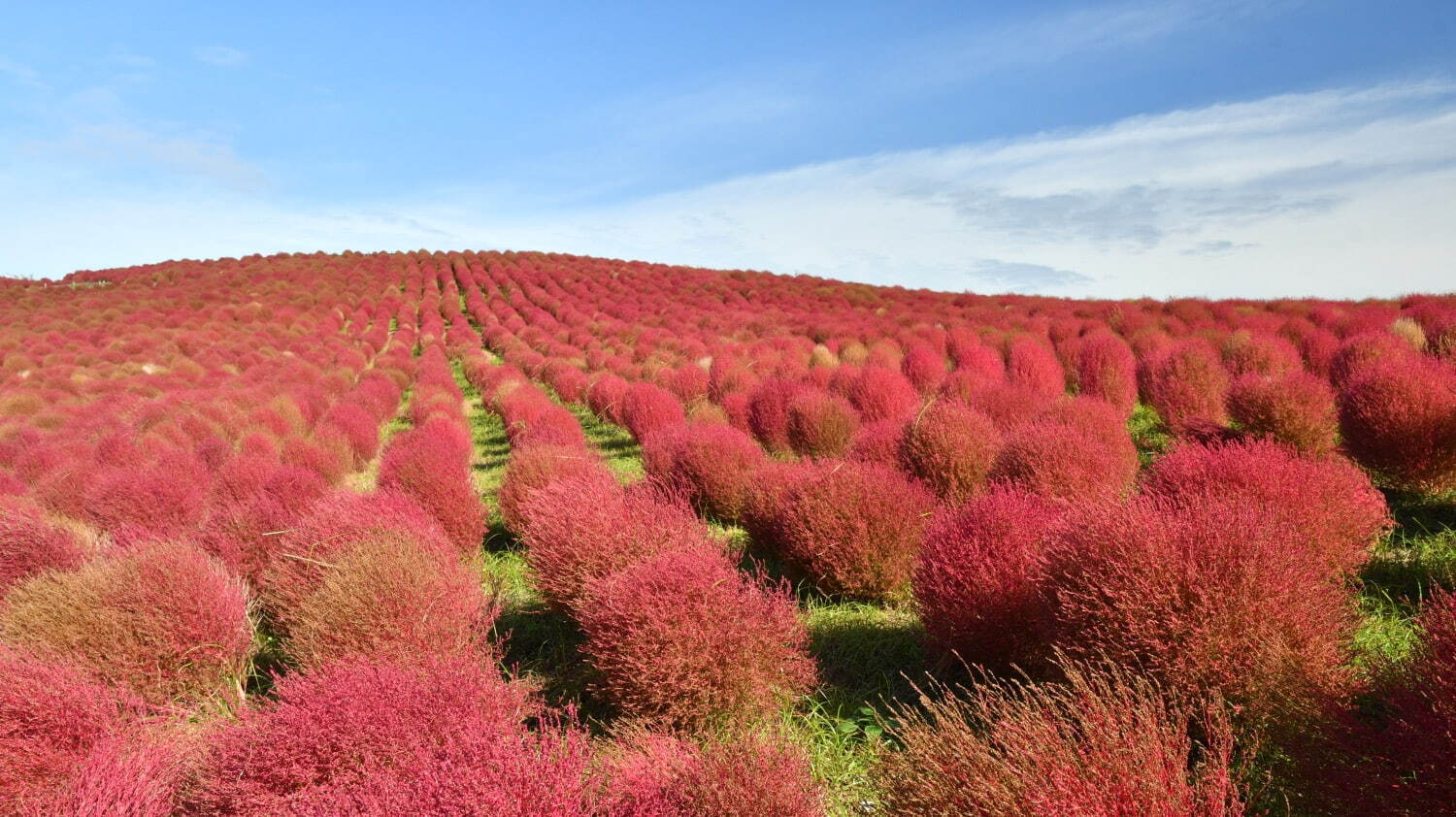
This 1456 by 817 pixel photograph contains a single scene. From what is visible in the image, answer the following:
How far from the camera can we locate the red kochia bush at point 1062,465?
4.04 meters

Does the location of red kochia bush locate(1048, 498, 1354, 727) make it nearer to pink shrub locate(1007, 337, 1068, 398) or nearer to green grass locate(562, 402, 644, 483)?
green grass locate(562, 402, 644, 483)

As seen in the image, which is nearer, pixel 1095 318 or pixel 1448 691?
pixel 1448 691

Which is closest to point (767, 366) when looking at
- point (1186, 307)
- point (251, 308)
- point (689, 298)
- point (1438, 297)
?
point (1186, 307)

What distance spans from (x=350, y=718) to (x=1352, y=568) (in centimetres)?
417

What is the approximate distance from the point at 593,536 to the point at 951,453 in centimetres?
246

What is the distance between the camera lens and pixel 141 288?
2723 cm

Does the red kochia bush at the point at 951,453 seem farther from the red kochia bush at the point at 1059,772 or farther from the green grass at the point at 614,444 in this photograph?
the red kochia bush at the point at 1059,772

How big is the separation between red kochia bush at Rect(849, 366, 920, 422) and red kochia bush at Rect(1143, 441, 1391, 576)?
3.57 meters

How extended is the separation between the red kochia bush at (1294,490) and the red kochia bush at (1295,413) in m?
1.57

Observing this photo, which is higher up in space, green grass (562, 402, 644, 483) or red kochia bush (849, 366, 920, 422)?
red kochia bush (849, 366, 920, 422)

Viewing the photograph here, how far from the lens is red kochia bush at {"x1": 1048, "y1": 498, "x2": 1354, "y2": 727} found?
2.14 m

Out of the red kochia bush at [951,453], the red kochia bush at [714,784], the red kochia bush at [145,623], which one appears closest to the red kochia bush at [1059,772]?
the red kochia bush at [714,784]

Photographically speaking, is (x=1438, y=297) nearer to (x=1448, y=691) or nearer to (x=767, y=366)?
(x=767, y=366)

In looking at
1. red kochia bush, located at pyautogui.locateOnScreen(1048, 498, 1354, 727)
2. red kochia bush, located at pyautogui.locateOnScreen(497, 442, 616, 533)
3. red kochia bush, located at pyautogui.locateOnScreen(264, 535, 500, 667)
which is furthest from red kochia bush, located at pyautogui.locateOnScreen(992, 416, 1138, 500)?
red kochia bush, located at pyautogui.locateOnScreen(264, 535, 500, 667)
